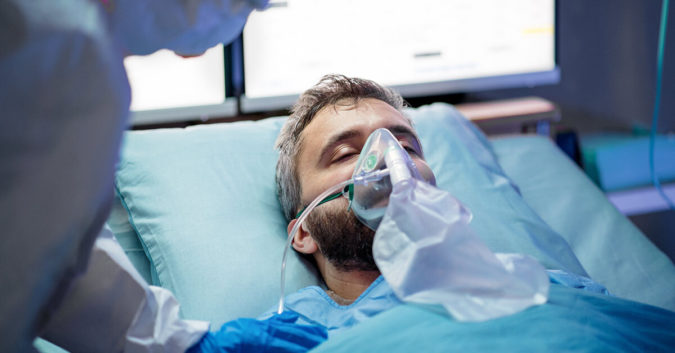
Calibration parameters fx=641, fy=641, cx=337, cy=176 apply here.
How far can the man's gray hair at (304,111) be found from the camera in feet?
4.82

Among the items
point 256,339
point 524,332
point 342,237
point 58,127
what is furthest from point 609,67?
point 58,127

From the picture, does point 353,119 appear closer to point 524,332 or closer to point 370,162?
point 370,162

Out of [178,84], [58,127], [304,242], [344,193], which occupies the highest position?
[58,127]

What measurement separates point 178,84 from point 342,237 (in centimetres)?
104

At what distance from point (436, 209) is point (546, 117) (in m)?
1.41

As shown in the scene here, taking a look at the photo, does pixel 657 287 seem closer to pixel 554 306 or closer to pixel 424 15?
pixel 554 306

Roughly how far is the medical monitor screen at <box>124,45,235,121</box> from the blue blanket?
50.7 inches

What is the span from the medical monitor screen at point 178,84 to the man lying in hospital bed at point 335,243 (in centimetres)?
37

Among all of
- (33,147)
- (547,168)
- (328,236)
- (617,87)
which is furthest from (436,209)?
(617,87)

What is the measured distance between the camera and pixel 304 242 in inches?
57.1

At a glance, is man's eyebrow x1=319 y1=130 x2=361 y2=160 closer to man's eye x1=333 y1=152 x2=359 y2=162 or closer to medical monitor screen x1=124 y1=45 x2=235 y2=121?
man's eye x1=333 y1=152 x2=359 y2=162

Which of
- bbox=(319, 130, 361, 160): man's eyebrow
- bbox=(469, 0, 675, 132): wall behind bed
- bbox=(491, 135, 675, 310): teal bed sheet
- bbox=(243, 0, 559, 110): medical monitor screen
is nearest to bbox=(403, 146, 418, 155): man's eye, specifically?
bbox=(319, 130, 361, 160): man's eyebrow

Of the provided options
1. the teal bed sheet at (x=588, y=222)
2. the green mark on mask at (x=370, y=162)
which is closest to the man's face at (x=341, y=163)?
the green mark on mask at (x=370, y=162)

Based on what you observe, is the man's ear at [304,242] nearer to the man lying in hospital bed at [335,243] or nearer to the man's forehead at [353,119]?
the man lying in hospital bed at [335,243]
